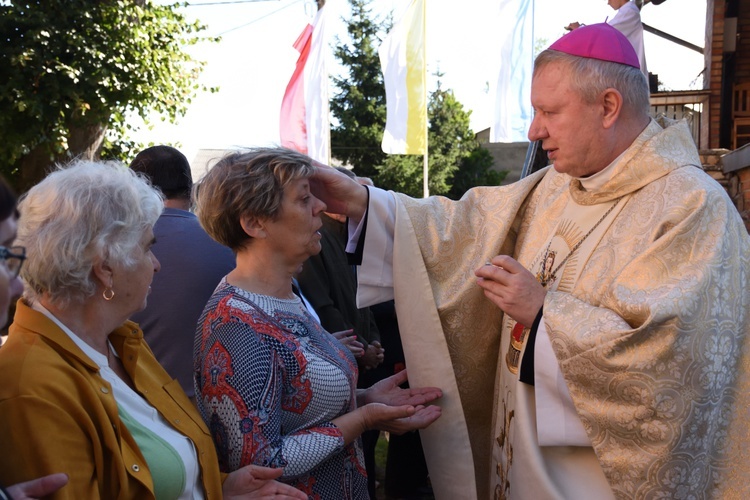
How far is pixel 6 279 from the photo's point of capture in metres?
1.42

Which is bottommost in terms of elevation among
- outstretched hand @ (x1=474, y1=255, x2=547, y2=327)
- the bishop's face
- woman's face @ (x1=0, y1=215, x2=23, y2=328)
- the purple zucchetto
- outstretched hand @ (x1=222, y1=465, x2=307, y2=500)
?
outstretched hand @ (x1=222, y1=465, x2=307, y2=500)

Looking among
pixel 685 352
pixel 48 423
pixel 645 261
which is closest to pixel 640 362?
pixel 685 352

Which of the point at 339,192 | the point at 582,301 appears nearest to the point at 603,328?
the point at 582,301

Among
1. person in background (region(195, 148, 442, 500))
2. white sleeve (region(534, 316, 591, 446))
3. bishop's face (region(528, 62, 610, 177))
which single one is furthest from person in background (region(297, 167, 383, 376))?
white sleeve (region(534, 316, 591, 446))

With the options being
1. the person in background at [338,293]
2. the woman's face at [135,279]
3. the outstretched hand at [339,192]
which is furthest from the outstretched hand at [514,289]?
the person in background at [338,293]

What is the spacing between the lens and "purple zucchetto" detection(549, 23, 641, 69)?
264cm

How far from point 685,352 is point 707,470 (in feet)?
1.21

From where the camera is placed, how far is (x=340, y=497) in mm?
2461

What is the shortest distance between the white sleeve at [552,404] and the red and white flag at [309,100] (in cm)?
842

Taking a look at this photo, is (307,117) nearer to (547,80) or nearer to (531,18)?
(531,18)

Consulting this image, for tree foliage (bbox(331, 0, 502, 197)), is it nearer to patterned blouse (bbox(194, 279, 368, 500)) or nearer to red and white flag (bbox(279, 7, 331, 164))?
red and white flag (bbox(279, 7, 331, 164))

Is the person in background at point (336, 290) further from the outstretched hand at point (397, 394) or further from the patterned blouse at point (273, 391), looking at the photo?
the patterned blouse at point (273, 391)

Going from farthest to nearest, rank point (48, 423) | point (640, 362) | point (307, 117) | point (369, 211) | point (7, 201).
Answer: point (307, 117) < point (369, 211) < point (640, 362) < point (48, 423) < point (7, 201)

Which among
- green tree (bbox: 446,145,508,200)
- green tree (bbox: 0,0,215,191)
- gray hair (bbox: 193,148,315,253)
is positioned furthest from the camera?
green tree (bbox: 446,145,508,200)
